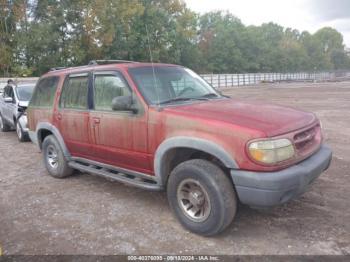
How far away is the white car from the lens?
352 inches

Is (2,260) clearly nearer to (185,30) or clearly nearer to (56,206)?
(56,206)

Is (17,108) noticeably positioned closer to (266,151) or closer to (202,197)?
(202,197)

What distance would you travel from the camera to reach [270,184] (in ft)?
9.89

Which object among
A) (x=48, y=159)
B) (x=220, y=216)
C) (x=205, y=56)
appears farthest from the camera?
(x=205, y=56)

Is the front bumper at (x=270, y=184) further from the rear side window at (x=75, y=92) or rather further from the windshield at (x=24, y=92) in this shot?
the windshield at (x=24, y=92)

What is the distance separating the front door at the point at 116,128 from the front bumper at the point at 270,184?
50.3 inches

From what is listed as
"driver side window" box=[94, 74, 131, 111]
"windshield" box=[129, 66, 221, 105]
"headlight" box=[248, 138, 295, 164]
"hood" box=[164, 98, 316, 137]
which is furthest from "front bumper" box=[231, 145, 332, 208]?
"driver side window" box=[94, 74, 131, 111]

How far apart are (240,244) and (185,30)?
1805 inches

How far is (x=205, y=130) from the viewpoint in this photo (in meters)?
3.33

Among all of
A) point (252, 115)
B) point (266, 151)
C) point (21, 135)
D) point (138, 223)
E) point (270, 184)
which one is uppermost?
point (252, 115)

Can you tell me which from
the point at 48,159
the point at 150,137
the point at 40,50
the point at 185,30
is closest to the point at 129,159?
the point at 150,137

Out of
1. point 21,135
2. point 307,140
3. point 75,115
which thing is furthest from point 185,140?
point 21,135

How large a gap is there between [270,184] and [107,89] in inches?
99.7

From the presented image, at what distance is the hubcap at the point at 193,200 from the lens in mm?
3434
